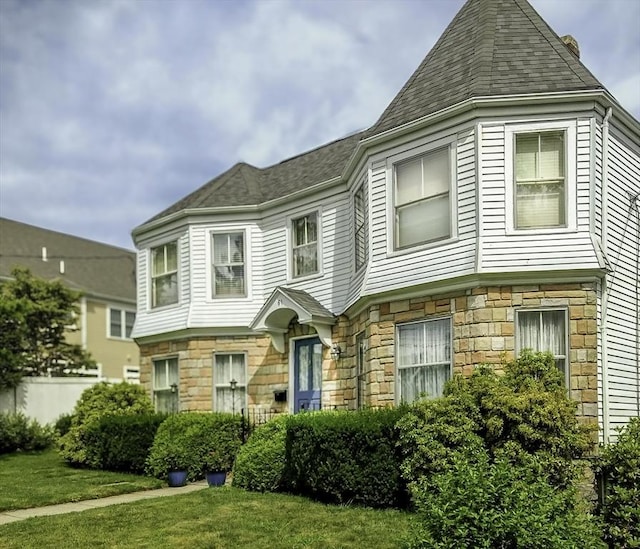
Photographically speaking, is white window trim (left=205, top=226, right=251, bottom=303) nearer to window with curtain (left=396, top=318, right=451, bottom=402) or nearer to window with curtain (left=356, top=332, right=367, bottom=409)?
window with curtain (left=356, top=332, right=367, bottom=409)

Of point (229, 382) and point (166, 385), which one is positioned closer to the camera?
point (229, 382)

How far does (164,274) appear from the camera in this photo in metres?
18.3

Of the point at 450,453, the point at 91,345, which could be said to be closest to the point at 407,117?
the point at 450,453

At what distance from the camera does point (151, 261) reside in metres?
18.8

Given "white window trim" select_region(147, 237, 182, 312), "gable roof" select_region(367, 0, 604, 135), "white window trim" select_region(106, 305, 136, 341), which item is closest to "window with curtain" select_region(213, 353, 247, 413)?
"white window trim" select_region(147, 237, 182, 312)

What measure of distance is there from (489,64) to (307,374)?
7256 millimetres

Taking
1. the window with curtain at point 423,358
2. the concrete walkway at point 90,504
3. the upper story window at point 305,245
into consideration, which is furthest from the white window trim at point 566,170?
the concrete walkway at point 90,504

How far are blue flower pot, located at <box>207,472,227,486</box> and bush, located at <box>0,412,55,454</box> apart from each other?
851 centimetres

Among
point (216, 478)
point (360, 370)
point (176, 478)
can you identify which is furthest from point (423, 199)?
point (176, 478)

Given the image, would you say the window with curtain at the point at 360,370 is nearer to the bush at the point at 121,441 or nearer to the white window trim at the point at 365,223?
the white window trim at the point at 365,223

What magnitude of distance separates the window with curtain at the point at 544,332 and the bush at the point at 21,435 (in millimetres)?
13450

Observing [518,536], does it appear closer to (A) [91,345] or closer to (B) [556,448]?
(B) [556,448]

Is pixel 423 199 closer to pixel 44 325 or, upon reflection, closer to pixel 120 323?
pixel 44 325

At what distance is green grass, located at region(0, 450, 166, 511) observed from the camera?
11.8 metres
